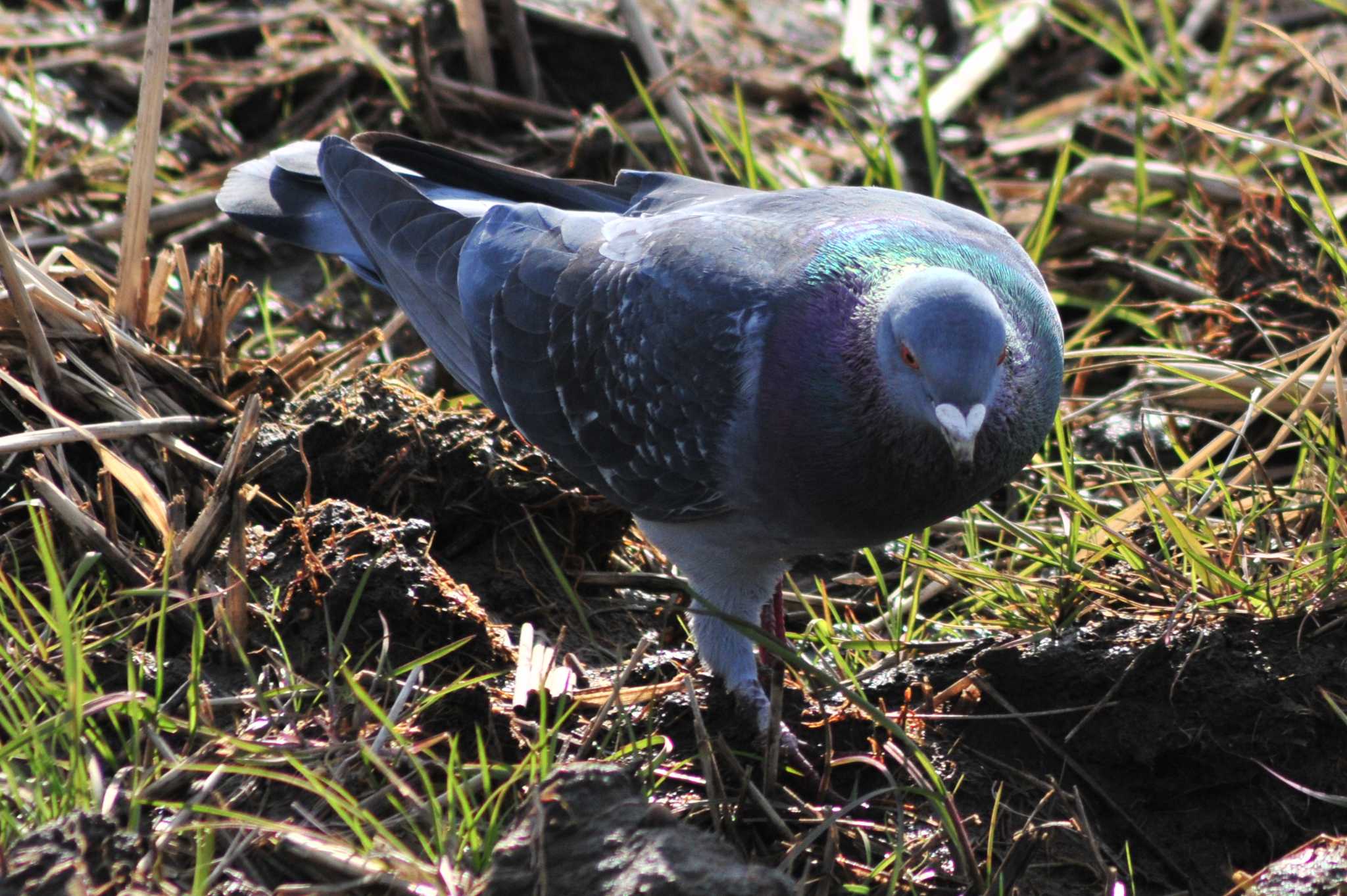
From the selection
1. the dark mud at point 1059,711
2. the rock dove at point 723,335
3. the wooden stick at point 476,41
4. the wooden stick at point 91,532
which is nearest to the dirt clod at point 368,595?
the dark mud at point 1059,711

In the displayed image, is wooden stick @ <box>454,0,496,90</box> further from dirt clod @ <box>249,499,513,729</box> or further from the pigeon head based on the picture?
the pigeon head

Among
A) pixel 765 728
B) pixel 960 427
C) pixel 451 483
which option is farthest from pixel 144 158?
pixel 960 427

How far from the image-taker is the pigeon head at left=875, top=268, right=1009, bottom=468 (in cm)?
319

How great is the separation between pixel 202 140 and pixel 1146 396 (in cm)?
436

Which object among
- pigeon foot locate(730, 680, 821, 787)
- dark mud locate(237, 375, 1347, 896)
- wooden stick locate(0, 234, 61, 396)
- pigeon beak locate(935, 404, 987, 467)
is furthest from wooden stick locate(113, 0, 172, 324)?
pigeon beak locate(935, 404, 987, 467)

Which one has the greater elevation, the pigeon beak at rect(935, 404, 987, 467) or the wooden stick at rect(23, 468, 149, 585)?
the pigeon beak at rect(935, 404, 987, 467)

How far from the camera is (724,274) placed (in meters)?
3.79

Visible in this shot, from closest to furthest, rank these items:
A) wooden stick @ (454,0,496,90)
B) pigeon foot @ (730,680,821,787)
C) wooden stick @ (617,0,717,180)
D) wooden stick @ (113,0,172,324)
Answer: pigeon foot @ (730,680,821,787) → wooden stick @ (113,0,172,324) → wooden stick @ (617,0,717,180) → wooden stick @ (454,0,496,90)

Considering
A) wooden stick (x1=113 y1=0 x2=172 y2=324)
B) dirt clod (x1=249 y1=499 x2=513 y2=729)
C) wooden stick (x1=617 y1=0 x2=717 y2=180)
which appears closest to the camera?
dirt clod (x1=249 y1=499 x2=513 y2=729)

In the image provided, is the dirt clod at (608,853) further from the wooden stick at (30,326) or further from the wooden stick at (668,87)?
the wooden stick at (668,87)

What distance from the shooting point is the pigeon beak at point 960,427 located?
318 cm

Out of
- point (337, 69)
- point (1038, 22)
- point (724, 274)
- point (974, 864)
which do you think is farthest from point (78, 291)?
point (1038, 22)

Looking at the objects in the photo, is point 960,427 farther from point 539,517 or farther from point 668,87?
point 668,87

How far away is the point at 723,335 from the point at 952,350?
0.75 metres
